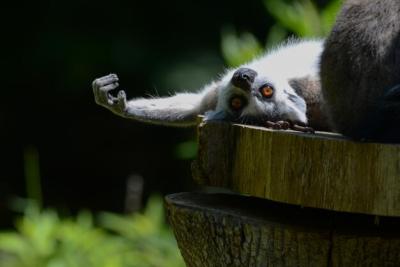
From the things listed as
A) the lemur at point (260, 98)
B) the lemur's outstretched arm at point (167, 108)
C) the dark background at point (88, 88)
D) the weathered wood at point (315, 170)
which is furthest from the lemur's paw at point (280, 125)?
the dark background at point (88, 88)

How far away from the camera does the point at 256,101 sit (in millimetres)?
3445

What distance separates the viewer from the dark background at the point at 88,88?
818cm

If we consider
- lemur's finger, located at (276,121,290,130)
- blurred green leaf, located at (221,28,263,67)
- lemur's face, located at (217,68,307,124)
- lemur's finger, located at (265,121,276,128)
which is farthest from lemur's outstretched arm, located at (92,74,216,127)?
blurred green leaf, located at (221,28,263,67)

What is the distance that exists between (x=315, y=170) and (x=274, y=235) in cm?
25

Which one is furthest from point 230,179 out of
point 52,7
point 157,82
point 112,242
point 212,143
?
point 52,7

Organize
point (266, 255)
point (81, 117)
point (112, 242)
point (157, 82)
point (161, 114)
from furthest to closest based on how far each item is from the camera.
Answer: point (81, 117) → point (157, 82) → point (112, 242) → point (161, 114) → point (266, 255)

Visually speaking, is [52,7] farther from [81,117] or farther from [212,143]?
[212,143]

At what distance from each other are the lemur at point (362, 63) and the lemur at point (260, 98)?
14cm

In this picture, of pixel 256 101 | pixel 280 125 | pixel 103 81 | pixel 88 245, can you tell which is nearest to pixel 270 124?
pixel 280 125

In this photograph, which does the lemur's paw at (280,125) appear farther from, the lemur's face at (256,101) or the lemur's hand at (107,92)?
the lemur's hand at (107,92)

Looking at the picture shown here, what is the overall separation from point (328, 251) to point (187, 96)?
1.40 m

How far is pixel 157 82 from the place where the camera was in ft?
26.2

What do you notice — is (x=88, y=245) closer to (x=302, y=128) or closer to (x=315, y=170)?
(x=302, y=128)

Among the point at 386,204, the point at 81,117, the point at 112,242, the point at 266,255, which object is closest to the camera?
the point at 386,204
